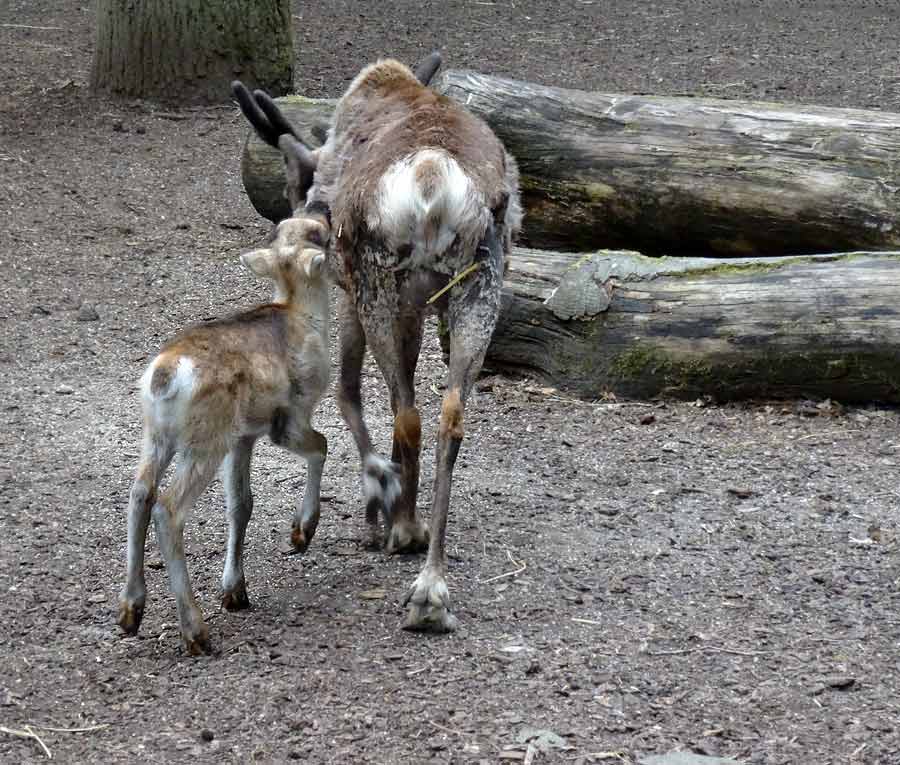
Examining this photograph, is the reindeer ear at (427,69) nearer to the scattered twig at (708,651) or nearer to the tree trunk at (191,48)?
the scattered twig at (708,651)

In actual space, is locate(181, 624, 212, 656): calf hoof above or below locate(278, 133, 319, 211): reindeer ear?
below

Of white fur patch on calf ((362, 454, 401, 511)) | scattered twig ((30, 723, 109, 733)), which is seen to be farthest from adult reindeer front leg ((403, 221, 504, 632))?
scattered twig ((30, 723, 109, 733))

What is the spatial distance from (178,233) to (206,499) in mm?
3772

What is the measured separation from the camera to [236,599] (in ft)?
15.8

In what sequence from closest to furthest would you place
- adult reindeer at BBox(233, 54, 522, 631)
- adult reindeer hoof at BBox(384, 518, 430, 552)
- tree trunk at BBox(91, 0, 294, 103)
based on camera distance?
adult reindeer at BBox(233, 54, 522, 631), adult reindeer hoof at BBox(384, 518, 430, 552), tree trunk at BBox(91, 0, 294, 103)

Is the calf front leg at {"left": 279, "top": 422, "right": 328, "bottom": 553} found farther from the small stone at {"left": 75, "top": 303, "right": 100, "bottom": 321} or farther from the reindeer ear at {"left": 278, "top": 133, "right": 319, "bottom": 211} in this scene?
the small stone at {"left": 75, "top": 303, "right": 100, "bottom": 321}

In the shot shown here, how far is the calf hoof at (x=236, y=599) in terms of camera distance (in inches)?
189

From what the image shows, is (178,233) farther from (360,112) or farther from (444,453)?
(444,453)

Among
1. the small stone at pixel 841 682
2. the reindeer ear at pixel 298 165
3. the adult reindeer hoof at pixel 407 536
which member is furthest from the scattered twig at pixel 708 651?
the reindeer ear at pixel 298 165

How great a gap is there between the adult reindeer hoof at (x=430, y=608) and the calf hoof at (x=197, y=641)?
646 mm

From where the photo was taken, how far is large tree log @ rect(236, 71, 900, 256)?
7.21 meters

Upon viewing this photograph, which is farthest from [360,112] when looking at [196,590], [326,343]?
[196,590]

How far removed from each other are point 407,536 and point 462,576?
297 mm

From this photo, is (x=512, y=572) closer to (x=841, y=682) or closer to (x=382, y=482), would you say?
(x=382, y=482)
